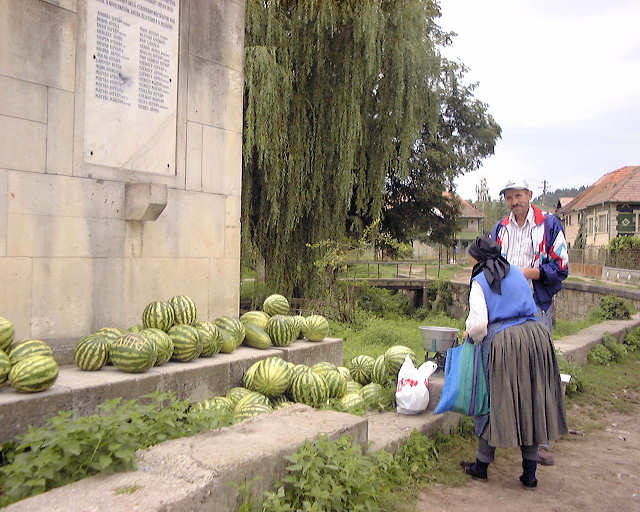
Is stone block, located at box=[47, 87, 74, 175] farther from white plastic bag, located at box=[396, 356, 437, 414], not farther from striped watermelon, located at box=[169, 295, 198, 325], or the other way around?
white plastic bag, located at box=[396, 356, 437, 414]

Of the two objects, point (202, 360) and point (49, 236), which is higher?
point (49, 236)

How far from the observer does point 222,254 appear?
242 inches

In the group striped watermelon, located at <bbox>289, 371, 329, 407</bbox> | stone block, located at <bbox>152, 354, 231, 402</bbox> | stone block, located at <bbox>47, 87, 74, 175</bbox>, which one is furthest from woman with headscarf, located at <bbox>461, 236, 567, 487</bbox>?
stone block, located at <bbox>47, 87, 74, 175</bbox>

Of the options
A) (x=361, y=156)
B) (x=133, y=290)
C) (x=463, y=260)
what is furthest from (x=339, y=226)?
(x=463, y=260)

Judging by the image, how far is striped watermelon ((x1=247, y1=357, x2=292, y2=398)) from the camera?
193 inches

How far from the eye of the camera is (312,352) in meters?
6.05

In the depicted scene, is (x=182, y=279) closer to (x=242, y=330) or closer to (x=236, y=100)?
(x=242, y=330)

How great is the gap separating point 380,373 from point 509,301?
197cm

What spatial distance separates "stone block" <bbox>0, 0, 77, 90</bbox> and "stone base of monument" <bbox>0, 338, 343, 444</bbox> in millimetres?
2345

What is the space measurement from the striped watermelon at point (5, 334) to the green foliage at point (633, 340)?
10.3 meters

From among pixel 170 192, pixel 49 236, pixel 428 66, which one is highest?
pixel 428 66

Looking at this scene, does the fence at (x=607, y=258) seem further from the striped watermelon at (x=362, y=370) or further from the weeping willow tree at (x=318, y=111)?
the striped watermelon at (x=362, y=370)

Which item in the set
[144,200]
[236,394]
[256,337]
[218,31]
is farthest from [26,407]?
[218,31]

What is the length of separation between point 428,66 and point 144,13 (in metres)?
10.8
